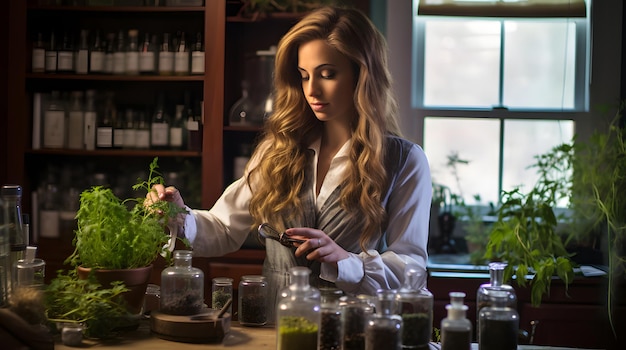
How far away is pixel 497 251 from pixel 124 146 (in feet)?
6.22

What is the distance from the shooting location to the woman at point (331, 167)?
103 inches

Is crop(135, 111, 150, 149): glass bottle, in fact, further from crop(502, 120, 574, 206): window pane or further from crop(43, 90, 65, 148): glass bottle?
crop(502, 120, 574, 206): window pane

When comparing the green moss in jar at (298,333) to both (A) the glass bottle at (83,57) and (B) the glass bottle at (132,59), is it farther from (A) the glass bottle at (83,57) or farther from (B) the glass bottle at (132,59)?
(A) the glass bottle at (83,57)

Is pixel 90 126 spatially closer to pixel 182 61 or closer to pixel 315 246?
pixel 182 61

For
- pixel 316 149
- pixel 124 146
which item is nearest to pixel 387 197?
pixel 316 149

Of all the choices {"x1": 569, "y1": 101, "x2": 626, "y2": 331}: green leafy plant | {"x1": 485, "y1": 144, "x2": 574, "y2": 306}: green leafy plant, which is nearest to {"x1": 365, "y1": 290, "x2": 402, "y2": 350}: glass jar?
{"x1": 485, "y1": 144, "x2": 574, "y2": 306}: green leafy plant

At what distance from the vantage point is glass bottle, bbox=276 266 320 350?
1.80 meters

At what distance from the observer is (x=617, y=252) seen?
3.62 meters

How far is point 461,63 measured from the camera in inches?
167

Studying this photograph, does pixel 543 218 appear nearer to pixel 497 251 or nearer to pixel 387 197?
pixel 497 251

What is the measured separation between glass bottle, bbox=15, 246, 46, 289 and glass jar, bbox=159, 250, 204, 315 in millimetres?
299

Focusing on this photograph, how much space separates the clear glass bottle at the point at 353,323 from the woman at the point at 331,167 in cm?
66

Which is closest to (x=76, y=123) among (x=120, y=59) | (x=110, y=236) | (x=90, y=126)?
(x=90, y=126)

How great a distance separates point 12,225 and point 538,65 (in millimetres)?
2930
